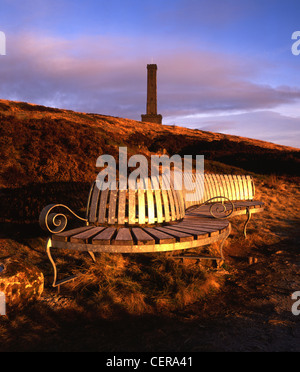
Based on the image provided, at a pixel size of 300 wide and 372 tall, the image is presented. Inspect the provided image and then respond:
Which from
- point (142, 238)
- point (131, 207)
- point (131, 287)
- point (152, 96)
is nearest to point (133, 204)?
point (131, 207)

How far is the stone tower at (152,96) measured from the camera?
4612 cm

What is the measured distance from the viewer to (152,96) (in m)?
47.9

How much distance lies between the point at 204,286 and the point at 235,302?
16.6 inches

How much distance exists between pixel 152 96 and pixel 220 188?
1712 inches

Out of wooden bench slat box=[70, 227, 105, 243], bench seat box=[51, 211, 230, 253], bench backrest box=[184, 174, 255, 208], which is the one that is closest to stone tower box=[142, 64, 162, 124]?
bench backrest box=[184, 174, 255, 208]

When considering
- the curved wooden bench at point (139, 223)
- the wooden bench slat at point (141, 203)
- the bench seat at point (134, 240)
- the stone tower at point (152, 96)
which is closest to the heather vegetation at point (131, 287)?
the curved wooden bench at point (139, 223)

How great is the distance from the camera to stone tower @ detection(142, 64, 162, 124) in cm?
4612

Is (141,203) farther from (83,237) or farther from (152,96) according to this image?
(152,96)

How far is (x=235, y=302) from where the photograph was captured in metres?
3.29

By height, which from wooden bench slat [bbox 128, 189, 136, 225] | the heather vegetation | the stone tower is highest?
the stone tower

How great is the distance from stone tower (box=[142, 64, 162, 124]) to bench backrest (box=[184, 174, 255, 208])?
128 ft

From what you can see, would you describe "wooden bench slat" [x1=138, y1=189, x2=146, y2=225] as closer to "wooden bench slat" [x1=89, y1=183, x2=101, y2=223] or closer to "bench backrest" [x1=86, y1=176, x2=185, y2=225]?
"bench backrest" [x1=86, y1=176, x2=185, y2=225]

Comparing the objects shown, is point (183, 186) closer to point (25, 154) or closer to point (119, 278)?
point (119, 278)
